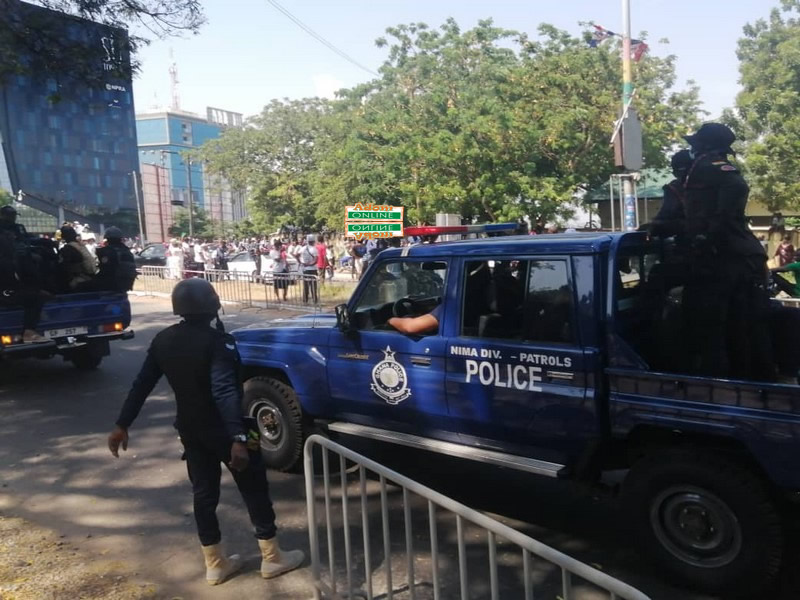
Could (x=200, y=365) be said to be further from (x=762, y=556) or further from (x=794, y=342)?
(x=794, y=342)

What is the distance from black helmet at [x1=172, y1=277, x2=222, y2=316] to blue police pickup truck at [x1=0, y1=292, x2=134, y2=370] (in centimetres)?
574

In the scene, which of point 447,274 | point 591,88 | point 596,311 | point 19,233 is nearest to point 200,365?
point 447,274

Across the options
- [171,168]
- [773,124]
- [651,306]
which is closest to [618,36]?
[773,124]

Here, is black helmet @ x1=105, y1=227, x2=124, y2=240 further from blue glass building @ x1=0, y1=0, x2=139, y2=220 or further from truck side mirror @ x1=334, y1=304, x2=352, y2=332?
blue glass building @ x1=0, y1=0, x2=139, y2=220

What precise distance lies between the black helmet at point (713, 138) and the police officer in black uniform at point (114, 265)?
7.55 meters

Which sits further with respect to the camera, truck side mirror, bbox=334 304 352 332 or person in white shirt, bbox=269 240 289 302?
person in white shirt, bbox=269 240 289 302

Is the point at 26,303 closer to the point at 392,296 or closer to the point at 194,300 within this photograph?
the point at 392,296

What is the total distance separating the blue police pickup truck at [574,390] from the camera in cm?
354

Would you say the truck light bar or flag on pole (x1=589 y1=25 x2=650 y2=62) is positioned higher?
flag on pole (x1=589 y1=25 x2=650 y2=62)

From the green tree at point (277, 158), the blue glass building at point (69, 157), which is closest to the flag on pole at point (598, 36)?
the green tree at point (277, 158)

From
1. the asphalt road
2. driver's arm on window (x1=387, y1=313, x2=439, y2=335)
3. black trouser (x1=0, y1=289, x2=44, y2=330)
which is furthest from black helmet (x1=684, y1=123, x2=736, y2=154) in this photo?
black trouser (x1=0, y1=289, x2=44, y2=330)

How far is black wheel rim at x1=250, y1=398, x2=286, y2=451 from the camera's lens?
18.1 feet

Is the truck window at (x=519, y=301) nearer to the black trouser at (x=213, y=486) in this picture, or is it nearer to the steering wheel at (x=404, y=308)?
the steering wheel at (x=404, y=308)

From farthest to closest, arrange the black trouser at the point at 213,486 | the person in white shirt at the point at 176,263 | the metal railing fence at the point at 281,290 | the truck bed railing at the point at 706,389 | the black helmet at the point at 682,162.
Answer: the person in white shirt at the point at 176,263 → the metal railing fence at the point at 281,290 → the black helmet at the point at 682,162 → the black trouser at the point at 213,486 → the truck bed railing at the point at 706,389
